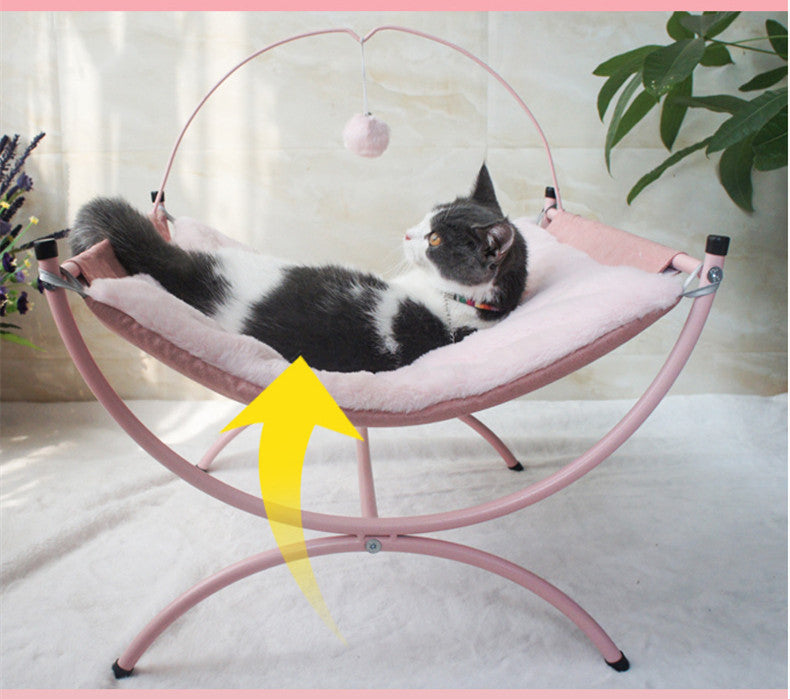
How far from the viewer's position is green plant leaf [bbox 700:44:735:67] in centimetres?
186

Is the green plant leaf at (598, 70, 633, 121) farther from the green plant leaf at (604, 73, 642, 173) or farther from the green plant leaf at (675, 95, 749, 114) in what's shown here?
the green plant leaf at (675, 95, 749, 114)

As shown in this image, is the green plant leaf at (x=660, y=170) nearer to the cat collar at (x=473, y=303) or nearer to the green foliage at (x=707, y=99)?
the green foliage at (x=707, y=99)

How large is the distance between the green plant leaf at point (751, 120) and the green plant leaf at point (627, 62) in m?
0.28

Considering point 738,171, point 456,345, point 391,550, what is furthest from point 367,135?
point 738,171

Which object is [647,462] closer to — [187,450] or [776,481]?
[776,481]

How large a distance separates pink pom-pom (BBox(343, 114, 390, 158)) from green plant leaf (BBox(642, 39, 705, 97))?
60 centimetres

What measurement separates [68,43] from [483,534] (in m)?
1.83

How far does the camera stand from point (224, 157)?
2.12m

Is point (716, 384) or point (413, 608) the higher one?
point (716, 384)

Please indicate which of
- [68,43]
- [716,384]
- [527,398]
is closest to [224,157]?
[68,43]

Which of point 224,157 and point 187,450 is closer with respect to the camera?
point 187,450

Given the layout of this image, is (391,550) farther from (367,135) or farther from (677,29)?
(677,29)

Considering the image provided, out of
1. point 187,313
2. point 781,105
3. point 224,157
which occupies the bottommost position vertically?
point 187,313

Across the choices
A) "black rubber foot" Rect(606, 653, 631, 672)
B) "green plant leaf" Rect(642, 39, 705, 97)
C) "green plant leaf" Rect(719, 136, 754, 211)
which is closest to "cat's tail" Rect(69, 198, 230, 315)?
"black rubber foot" Rect(606, 653, 631, 672)
